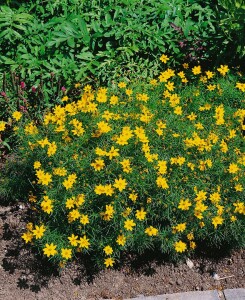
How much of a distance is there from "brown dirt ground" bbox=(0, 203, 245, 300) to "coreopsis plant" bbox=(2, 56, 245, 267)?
0.46ft

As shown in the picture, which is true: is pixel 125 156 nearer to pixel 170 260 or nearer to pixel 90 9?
pixel 170 260

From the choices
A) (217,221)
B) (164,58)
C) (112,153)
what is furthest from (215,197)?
(164,58)

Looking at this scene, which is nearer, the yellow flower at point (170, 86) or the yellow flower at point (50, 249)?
the yellow flower at point (50, 249)

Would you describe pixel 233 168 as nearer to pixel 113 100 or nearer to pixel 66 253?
pixel 113 100

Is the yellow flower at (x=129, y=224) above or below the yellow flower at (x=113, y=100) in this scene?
below

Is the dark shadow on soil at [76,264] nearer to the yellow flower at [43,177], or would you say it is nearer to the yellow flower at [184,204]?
the yellow flower at [184,204]

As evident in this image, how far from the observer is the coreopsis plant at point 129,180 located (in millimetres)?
3531

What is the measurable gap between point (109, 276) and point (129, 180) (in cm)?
77

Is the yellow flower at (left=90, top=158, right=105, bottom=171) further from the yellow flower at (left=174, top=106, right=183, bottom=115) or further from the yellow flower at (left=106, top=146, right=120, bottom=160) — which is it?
the yellow flower at (left=174, top=106, right=183, bottom=115)

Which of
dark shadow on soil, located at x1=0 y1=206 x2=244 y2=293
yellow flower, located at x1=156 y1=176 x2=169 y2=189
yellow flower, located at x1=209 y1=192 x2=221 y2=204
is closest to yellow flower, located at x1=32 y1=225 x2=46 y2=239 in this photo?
dark shadow on soil, located at x1=0 y1=206 x2=244 y2=293

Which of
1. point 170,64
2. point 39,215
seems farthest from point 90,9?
point 39,215

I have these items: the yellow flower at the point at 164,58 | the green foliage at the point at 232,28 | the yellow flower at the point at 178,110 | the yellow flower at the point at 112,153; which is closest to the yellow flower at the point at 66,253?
the yellow flower at the point at 112,153

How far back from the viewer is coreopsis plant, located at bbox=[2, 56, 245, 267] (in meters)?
3.53

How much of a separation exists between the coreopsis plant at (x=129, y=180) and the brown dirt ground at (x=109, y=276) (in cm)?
14
